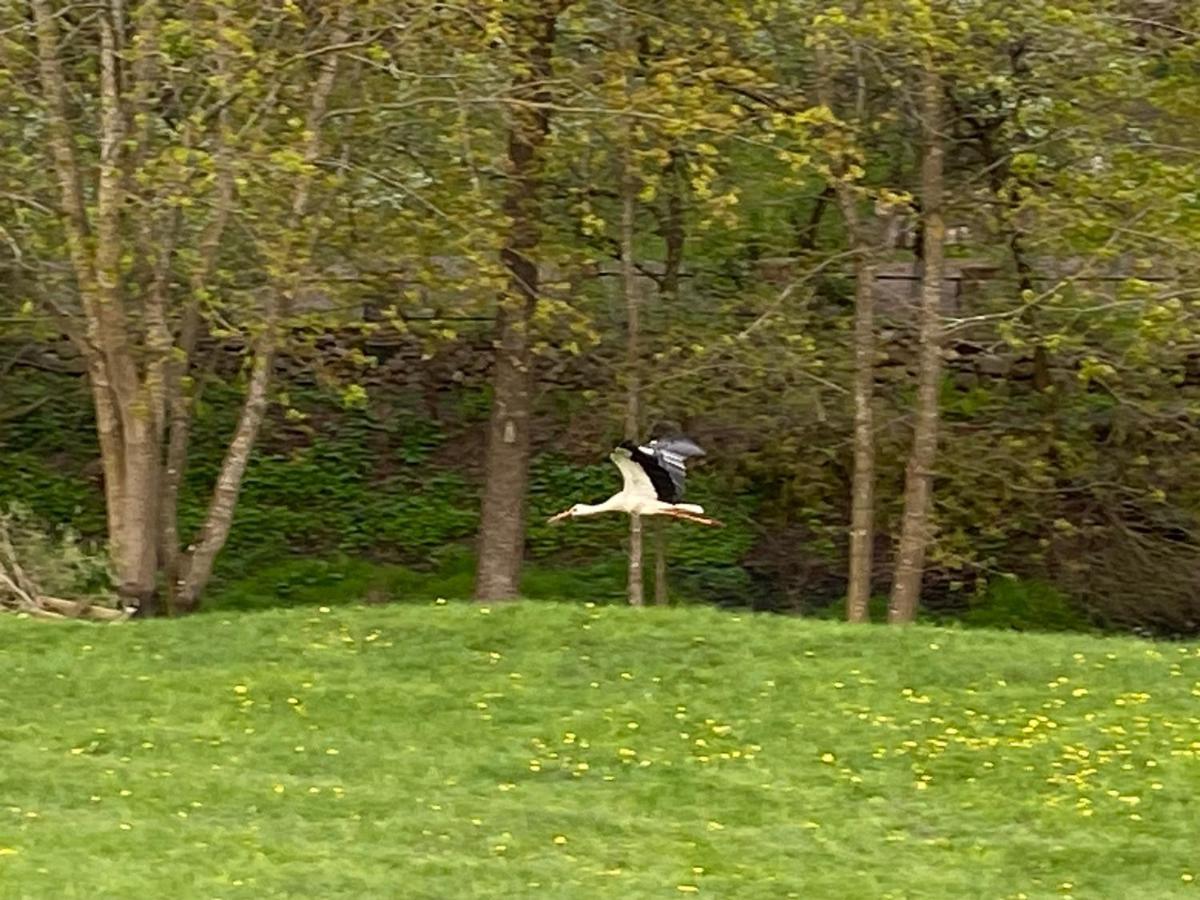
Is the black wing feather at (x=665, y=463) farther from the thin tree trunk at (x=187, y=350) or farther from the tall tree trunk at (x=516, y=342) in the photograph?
the thin tree trunk at (x=187, y=350)

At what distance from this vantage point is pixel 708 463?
20672 mm

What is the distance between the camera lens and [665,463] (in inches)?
563

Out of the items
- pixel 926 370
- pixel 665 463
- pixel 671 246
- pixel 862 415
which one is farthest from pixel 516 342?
pixel 665 463

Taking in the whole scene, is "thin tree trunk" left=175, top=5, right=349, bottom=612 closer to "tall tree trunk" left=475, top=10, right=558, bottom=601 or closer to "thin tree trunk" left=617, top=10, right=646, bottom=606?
"tall tree trunk" left=475, top=10, right=558, bottom=601

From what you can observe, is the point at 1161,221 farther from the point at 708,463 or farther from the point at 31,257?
the point at 31,257

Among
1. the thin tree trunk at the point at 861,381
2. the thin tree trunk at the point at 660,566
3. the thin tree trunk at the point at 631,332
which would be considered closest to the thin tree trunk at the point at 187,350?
the thin tree trunk at the point at 631,332

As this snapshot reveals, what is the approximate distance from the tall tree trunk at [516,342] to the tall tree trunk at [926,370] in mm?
3098

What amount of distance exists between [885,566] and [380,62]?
28.9 feet

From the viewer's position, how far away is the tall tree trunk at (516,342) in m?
16.5

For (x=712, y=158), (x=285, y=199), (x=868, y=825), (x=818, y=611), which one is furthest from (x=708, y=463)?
(x=868, y=825)

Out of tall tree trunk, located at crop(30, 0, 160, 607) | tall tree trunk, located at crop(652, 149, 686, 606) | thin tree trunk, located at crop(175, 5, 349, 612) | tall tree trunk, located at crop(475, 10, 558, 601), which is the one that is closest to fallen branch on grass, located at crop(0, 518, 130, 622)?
tall tree trunk, located at crop(30, 0, 160, 607)

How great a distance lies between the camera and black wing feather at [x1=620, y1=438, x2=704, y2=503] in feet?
46.9

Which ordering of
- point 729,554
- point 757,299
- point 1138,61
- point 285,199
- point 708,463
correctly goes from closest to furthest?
1. point 285,199
2. point 1138,61
3. point 757,299
4. point 708,463
5. point 729,554

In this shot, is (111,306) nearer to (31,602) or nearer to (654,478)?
(31,602)
